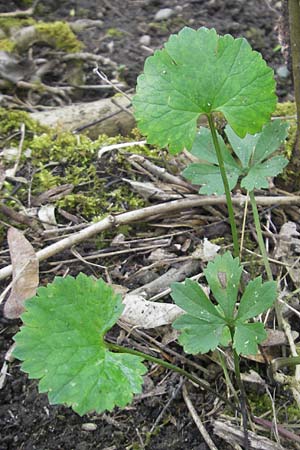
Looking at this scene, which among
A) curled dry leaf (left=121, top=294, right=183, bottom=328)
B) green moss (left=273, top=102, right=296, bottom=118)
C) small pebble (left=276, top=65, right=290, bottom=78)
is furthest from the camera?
small pebble (left=276, top=65, right=290, bottom=78)

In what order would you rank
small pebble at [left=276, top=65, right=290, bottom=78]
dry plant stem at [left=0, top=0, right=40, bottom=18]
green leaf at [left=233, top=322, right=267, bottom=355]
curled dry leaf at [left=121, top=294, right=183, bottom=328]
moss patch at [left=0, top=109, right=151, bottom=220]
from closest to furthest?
green leaf at [left=233, top=322, right=267, bottom=355] → curled dry leaf at [left=121, top=294, right=183, bottom=328] → moss patch at [left=0, top=109, right=151, bottom=220] → small pebble at [left=276, top=65, right=290, bottom=78] → dry plant stem at [left=0, top=0, right=40, bottom=18]

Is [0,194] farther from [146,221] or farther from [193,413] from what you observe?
[193,413]

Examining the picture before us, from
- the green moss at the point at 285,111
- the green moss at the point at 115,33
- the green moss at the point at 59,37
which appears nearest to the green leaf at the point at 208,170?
the green moss at the point at 285,111

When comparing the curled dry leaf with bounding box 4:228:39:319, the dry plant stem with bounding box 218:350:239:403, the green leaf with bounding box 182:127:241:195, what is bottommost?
the curled dry leaf with bounding box 4:228:39:319

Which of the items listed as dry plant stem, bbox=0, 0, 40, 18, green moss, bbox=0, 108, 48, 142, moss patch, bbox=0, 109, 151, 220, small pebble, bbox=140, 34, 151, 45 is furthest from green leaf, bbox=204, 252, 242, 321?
dry plant stem, bbox=0, 0, 40, 18

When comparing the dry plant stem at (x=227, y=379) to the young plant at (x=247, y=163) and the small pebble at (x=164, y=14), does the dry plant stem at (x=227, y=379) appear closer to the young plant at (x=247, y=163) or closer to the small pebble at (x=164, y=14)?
the young plant at (x=247, y=163)

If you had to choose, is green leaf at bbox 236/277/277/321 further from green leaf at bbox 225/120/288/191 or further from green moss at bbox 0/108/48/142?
green moss at bbox 0/108/48/142
